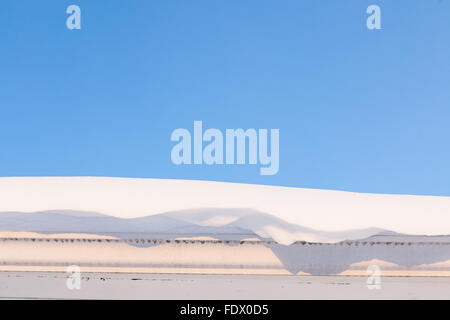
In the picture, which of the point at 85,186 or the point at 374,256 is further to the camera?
the point at 85,186

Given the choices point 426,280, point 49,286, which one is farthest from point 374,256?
point 49,286

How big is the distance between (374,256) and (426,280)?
0.15m

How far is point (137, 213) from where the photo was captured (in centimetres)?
104

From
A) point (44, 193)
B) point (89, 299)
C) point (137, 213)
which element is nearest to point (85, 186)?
point (44, 193)

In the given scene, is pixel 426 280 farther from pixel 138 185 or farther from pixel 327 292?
pixel 138 185

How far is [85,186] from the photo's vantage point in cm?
118
